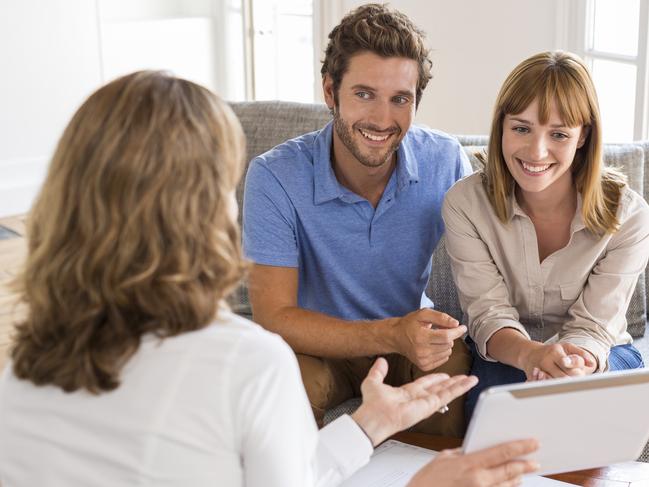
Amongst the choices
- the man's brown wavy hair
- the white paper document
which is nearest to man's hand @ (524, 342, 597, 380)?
the white paper document

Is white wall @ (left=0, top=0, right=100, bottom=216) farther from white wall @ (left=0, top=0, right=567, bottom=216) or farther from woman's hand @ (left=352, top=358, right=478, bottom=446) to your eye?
woman's hand @ (left=352, top=358, right=478, bottom=446)

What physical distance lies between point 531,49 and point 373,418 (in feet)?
8.25

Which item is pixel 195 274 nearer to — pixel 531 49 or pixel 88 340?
pixel 88 340

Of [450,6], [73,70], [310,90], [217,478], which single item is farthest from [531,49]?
[217,478]

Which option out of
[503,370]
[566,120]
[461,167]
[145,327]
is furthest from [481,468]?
[461,167]

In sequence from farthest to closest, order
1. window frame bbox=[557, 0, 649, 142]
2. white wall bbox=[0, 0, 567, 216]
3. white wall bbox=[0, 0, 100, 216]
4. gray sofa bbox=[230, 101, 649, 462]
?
white wall bbox=[0, 0, 100, 216], white wall bbox=[0, 0, 567, 216], window frame bbox=[557, 0, 649, 142], gray sofa bbox=[230, 101, 649, 462]

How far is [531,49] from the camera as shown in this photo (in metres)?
3.58

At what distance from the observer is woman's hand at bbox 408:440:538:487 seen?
4.17ft

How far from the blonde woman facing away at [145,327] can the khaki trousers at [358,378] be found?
3.03 feet

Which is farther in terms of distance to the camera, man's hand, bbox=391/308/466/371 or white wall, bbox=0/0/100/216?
white wall, bbox=0/0/100/216

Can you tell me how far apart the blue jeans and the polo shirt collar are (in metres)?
0.44

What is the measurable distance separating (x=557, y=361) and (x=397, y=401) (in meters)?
0.53

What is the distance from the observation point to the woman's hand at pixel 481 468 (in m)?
1.27

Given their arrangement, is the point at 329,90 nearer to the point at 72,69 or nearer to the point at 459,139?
the point at 459,139
